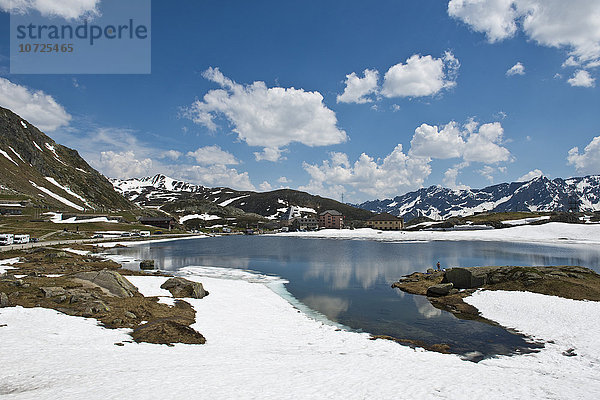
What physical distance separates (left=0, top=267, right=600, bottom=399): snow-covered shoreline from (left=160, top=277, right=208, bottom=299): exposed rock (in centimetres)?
545

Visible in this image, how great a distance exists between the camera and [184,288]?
30.0 metres

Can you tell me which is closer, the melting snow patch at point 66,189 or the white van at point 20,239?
the white van at point 20,239

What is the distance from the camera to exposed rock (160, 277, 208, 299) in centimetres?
2862

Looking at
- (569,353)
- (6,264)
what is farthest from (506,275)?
(6,264)

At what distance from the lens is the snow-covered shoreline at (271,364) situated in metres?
11.4

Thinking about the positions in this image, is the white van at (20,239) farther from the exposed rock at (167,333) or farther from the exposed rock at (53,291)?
the exposed rock at (167,333)

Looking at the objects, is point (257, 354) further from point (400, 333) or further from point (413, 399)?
point (400, 333)

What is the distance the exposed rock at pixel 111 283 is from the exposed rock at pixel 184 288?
3319 mm

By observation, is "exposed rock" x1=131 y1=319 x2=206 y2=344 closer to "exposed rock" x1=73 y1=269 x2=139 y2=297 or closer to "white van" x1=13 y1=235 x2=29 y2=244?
"exposed rock" x1=73 y1=269 x2=139 y2=297

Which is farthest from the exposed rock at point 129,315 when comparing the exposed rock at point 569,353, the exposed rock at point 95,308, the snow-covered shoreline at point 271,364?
the exposed rock at point 569,353

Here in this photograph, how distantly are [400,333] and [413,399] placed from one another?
36.0ft

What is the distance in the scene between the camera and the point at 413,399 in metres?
11.4

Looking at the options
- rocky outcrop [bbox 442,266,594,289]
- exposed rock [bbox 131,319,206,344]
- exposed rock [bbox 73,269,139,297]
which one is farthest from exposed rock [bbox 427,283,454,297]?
exposed rock [bbox 73,269,139,297]

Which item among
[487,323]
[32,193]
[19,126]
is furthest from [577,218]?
[19,126]
